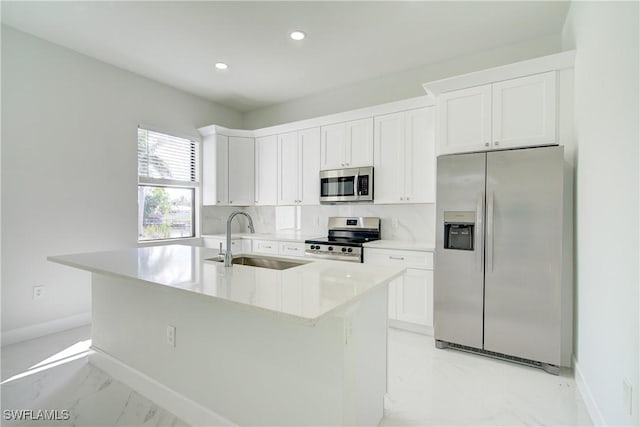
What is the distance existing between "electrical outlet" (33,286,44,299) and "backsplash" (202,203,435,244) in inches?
74.4

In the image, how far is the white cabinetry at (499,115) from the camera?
2.45 metres

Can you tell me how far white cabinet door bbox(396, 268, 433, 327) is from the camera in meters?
2.97

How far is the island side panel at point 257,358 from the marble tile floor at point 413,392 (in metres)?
0.22

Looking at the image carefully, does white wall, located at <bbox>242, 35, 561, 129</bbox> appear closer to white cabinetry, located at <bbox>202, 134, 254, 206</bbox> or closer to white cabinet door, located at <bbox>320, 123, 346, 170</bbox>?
white cabinet door, located at <bbox>320, 123, 346, 170</bbox>

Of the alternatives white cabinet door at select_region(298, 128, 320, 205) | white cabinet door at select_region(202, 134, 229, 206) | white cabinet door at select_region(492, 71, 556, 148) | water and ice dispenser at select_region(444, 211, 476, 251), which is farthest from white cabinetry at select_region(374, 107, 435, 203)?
white cabinet door at select_region(202, 134, 229, 206)

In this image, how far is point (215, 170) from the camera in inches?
171

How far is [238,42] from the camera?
300 cm

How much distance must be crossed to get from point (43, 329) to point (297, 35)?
373 cm

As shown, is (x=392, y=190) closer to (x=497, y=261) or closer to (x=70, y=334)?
(x=497, y=261)

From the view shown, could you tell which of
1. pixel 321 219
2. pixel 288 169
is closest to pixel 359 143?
pixel 288 169

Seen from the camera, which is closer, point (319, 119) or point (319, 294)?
point (319, 294)

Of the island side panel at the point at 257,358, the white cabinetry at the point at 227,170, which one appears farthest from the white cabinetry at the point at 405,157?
the white cabinetry at the point at 227,170

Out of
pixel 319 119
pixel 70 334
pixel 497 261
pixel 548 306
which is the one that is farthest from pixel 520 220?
pixel 70 334

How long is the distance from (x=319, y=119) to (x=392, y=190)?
134 cm
